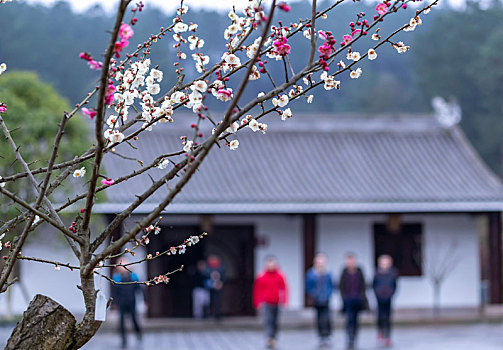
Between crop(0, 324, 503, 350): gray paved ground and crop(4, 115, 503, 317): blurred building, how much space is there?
2.20 m

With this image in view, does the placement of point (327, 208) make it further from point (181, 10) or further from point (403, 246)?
point (181, 10)

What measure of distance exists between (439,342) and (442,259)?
530cm

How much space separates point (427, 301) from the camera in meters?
20.3

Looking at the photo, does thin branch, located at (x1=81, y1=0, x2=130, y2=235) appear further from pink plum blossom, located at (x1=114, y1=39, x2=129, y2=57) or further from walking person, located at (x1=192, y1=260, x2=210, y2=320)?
walking person, located at (x1=192, y1=260, x2=210, y2=320)

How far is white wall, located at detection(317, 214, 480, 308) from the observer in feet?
66.1

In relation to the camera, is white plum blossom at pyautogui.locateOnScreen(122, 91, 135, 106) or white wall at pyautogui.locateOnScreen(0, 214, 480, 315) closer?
white plum blossom at pyautogui.locateOnScreen(122, 91, 135, 106)

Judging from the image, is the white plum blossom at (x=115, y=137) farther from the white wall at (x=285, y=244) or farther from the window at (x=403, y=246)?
the window at (x=403, y=246)

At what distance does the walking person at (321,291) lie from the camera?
47.4ft

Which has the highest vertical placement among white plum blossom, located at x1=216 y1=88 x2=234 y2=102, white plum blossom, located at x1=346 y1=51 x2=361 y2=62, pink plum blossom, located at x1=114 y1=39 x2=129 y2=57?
white plum blossom, located at x1=346 y1=51 x2=361 y2=62

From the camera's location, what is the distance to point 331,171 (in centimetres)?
2088

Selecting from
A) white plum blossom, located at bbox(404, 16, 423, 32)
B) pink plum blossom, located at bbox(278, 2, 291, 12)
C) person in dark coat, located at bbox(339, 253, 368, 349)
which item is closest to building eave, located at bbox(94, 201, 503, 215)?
person in dark coat, located at bbox(339, 253, 368, 349)

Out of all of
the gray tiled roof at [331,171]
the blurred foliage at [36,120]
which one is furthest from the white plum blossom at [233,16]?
the gray tiled roof at [331,171]

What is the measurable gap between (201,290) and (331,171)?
454cm

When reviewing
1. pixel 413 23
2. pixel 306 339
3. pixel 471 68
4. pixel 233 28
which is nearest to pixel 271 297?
pixel 306 339
